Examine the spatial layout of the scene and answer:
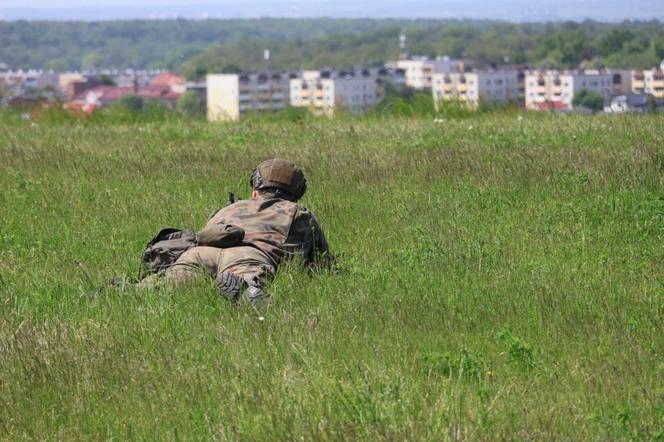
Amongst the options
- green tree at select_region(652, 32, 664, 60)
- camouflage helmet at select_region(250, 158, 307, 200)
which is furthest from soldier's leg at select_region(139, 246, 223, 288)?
green tree at select_region(652, 32, 664, 60)

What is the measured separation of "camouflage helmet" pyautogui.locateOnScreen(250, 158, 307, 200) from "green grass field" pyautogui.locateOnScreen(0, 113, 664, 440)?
2.29 feet

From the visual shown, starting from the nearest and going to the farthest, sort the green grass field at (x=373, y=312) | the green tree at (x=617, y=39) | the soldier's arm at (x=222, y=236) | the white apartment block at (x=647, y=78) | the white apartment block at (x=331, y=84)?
the green grass field at (x=373, y=312) < the soldier's arm at (x=222, y=236) < the white apartment block at (x=647, y=78) < the green tree at (x=617, y=39) < the white apartment block at (x=331, y=84)

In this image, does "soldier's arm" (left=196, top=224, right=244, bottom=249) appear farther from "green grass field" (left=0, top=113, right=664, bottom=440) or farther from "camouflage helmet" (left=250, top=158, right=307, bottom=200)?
"camouflage helmet" (left=250, top=158, right=307, bottom=200)

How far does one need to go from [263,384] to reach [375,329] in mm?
1218

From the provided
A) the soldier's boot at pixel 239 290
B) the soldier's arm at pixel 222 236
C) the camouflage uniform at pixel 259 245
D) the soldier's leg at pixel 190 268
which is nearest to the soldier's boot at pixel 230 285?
the soldier's boot at pixel 239 290

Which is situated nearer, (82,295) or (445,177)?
(82,295)

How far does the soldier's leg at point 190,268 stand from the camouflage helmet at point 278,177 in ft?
2.70

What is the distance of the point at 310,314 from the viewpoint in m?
7.06

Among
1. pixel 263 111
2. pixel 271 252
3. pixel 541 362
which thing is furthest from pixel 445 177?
pixel 263 111

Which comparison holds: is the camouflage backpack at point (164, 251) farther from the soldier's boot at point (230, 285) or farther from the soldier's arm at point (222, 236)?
the soldier's boot at point (230, 285)

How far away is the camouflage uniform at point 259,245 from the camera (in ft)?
26.2

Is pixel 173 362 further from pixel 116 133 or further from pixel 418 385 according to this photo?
pixel 116 133

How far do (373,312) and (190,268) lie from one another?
149 centimetres

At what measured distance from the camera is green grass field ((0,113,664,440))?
547cm
